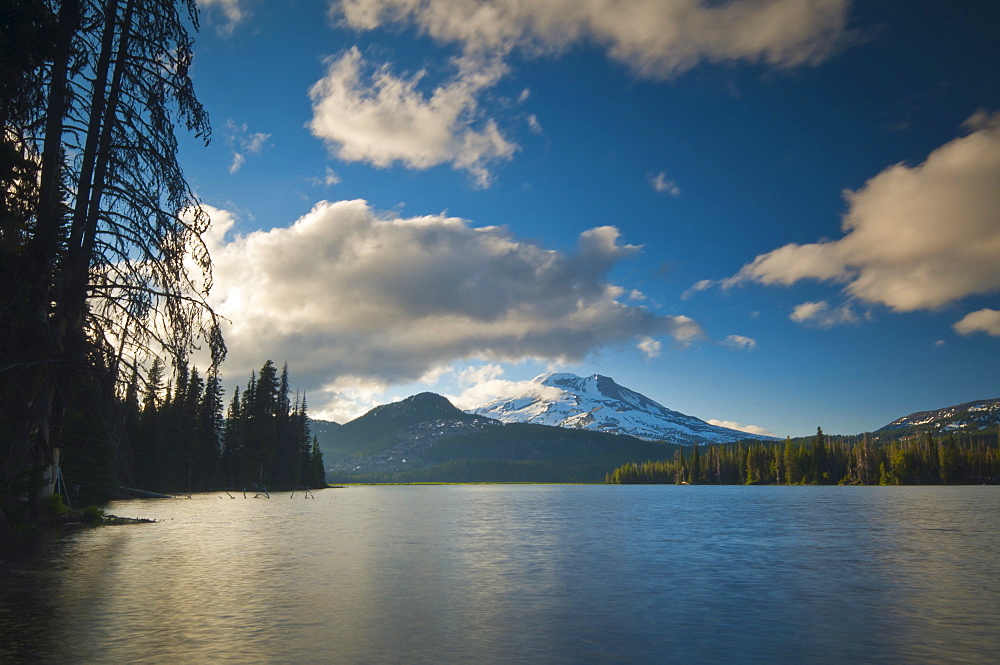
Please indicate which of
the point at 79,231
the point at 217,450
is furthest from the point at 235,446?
the point at 79,231

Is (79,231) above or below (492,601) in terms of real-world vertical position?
above

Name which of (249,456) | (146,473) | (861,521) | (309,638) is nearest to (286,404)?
(249,456)

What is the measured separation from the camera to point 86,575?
64.0 ft

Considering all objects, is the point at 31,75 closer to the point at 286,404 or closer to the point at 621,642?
the point at 621,642

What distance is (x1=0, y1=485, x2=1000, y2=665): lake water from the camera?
1327cm

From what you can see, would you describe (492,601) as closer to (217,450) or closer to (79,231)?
(79,231)

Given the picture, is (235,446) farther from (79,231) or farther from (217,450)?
(79,231)

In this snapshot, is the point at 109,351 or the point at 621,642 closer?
the point at 621,642

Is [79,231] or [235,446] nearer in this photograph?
[79,231]

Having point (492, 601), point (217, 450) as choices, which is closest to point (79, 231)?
point (492, 601)

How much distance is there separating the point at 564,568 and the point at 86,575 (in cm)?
1689

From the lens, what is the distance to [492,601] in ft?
62.5

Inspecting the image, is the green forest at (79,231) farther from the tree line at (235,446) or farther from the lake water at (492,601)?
the tree line at (235,446)

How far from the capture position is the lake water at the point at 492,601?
13.3m
